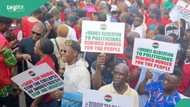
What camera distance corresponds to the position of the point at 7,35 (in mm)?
4070

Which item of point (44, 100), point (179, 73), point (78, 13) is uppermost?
point (78, 13)

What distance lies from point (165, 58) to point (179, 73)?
18 centimetres

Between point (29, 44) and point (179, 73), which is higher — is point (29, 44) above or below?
above

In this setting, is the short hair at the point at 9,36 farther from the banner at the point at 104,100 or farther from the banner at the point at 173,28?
the banner at the point at 173,28

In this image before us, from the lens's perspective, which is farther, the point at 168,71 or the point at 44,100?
the point at 44,100

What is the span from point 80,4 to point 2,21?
2.48 ft

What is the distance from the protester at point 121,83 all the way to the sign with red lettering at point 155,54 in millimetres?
122

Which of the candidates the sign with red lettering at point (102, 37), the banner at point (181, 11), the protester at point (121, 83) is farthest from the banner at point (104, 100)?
the banner at point (181, 11)

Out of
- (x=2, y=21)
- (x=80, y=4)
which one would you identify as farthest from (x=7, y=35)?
(x=80, y=4)

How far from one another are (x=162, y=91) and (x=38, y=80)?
1191 millimetres

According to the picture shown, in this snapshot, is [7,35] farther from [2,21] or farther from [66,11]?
[66,11]

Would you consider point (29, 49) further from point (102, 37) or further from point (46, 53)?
point (102, 37)

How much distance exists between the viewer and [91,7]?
Answer: 13.3 feet

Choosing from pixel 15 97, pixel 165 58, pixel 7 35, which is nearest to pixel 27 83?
pixel 15 97
